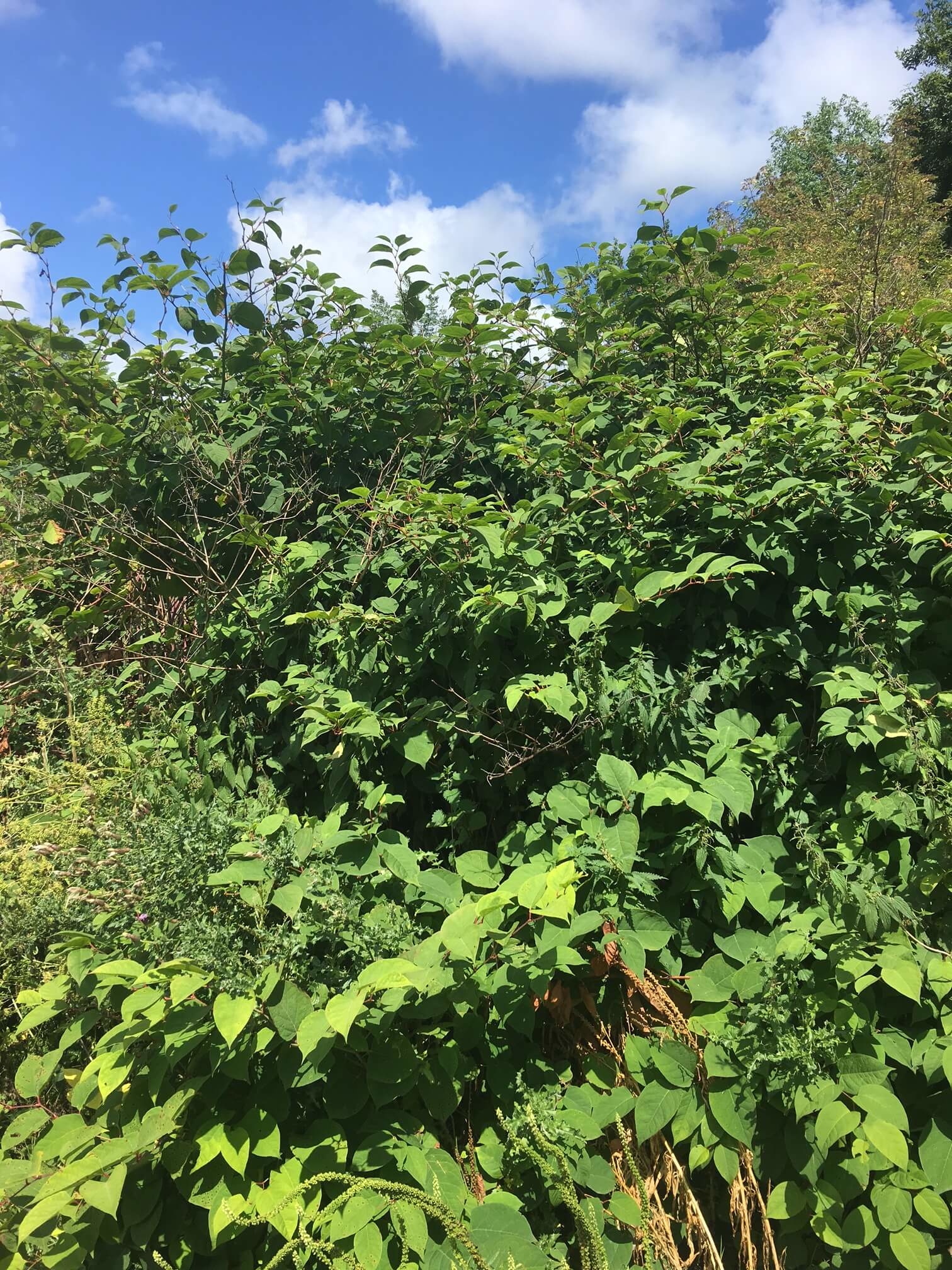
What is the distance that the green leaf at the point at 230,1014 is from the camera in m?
1.47

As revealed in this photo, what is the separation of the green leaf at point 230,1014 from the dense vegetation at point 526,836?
2cm

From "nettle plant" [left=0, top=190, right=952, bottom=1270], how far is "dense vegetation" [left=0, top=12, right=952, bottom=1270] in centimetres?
1

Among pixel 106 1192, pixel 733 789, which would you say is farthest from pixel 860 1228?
pixel 106 1192

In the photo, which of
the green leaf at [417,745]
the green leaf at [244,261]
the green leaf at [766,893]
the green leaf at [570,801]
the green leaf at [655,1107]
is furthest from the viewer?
the green leaf at [244,261]

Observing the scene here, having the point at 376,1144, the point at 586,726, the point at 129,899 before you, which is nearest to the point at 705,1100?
the point at 376,1144

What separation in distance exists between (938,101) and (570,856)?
101 feet

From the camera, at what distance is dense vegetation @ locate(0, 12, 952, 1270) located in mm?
1636

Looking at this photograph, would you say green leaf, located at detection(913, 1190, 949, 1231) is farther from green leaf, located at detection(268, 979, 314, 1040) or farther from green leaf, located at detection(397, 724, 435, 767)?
green leaf, located at detection(397, 724, 435, 767)

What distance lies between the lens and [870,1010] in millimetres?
1734

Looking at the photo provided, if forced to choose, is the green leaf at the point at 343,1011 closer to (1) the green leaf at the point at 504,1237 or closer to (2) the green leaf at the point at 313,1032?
(2) the green leaf at the point at 313,1032

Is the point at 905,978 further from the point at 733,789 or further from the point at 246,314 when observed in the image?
the point at 246,314

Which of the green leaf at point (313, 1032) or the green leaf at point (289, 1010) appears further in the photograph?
the green leaf at point (289, 1010)

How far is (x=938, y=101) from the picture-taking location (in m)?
22.8

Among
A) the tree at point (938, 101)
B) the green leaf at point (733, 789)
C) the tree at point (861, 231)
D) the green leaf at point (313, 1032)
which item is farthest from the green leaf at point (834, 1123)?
the tree at point (938, 101)
